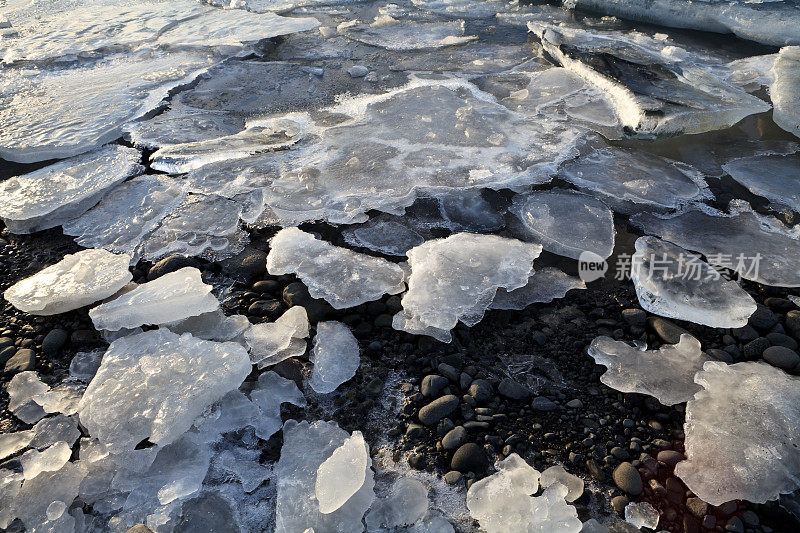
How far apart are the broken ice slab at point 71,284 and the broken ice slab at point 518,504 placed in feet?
6.16

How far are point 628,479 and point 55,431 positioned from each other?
206 centimetres

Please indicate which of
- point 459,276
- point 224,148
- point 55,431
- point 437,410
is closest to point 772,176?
point 459,276

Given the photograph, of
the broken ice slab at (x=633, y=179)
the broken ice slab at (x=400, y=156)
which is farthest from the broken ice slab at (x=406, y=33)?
the broken ice slab at (x=633, y=179)

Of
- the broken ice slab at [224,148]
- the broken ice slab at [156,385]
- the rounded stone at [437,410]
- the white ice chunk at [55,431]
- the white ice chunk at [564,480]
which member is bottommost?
the white ice chunk at [564,480]

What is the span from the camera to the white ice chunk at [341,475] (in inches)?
65.6

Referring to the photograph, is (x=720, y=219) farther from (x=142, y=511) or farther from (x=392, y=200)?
(x=142, y=511)

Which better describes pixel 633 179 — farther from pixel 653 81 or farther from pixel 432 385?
pixel 432 385

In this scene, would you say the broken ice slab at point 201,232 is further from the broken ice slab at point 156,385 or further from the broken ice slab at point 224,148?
the broken ice slab at point 156,385

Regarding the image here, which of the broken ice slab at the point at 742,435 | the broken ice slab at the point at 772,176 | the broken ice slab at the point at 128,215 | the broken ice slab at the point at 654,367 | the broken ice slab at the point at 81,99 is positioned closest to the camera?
the broken ice slab at the point at 742,435

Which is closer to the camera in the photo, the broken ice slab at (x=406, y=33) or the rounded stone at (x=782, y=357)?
the rounded stone at (x=782, y=357)

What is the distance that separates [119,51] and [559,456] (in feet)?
19.5

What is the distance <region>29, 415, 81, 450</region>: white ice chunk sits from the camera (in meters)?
1.96

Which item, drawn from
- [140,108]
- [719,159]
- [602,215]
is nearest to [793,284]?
[602,215]

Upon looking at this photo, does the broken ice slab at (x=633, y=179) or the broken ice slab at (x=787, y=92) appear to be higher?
the broken ice slab at (x=787, y=92)
